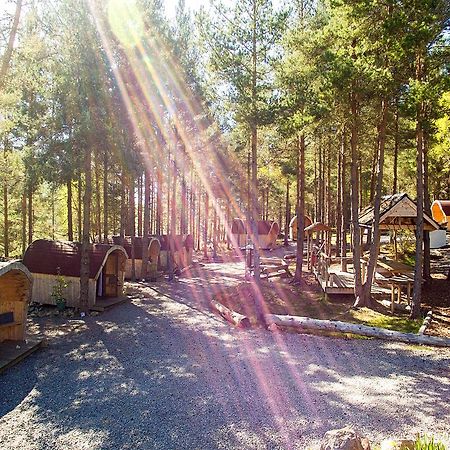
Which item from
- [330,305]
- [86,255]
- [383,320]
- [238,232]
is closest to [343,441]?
[383,320]

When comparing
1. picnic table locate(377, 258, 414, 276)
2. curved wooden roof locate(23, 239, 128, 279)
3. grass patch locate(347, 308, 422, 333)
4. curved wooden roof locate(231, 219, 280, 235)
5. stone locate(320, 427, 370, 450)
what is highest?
curved wooden roof locate(231, 219, 280, 235)

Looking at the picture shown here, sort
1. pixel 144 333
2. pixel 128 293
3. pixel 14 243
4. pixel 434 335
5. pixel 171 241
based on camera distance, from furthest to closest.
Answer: pixel 14 243, pixel 171 241, pixel 128 293, pixel 144 333, pixel 434 335

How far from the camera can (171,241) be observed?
23844mm

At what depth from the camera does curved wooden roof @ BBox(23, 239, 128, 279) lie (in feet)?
48.3

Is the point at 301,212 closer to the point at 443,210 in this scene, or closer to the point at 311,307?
the point at 311,307

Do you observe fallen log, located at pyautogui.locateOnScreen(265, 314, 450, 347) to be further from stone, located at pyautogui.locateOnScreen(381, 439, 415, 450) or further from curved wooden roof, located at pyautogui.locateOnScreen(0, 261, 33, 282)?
curved wooden roof, located at pyautogui.locateOnScreen(0, 261, 33, 282)

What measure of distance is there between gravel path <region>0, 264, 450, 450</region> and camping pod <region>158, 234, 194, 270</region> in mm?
13641

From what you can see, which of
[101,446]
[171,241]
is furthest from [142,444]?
[171,241]

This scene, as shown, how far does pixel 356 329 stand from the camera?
1137 cm

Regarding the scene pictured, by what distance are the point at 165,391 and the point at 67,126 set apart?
1021cm

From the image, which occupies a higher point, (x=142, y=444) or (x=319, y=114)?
(x=319, y=114)

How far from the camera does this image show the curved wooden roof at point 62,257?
14.7 metres

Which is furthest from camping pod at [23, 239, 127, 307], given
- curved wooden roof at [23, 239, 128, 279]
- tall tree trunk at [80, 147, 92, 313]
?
tall tree trunk at [80, 147, 92, 313]

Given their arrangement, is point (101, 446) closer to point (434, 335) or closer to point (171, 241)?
point (434, 335)
